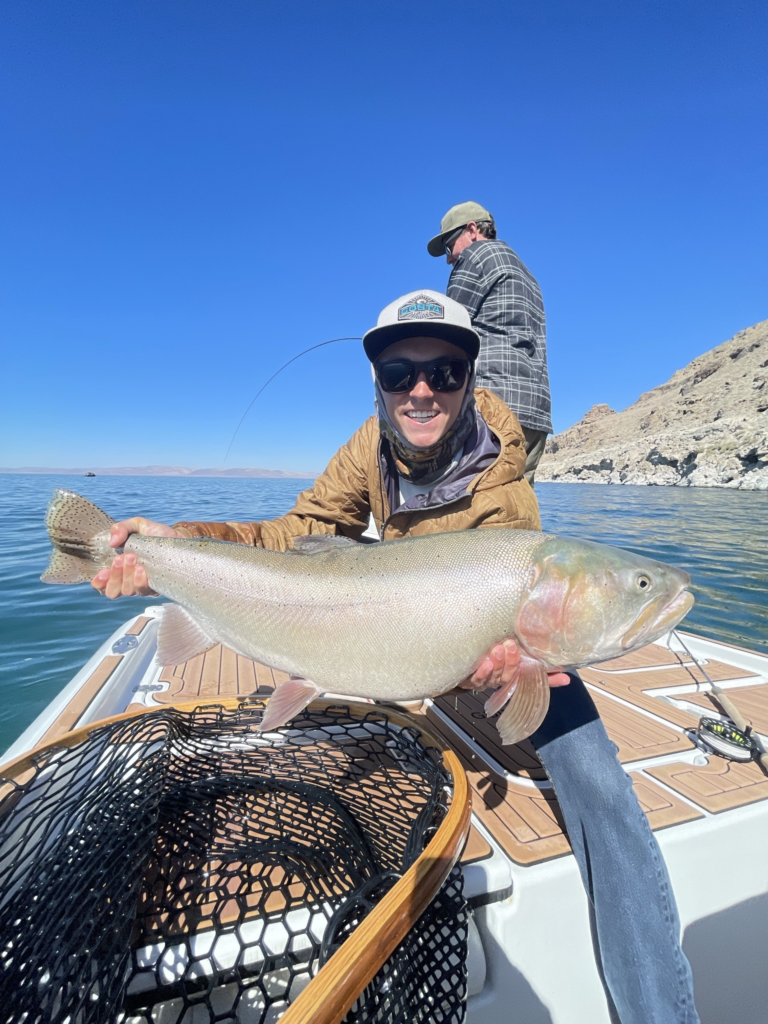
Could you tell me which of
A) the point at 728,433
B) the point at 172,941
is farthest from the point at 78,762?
the point at 728,433

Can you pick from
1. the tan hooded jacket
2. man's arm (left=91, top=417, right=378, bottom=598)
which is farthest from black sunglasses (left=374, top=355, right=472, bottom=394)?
man's arm (left=91, top=417, right=378, bottom=598)

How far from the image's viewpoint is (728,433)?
53.9 metres

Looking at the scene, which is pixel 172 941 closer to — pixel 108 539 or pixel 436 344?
pixel 108 539

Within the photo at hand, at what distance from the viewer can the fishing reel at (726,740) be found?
3.22 m

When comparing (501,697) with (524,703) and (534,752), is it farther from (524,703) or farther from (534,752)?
(534,752)

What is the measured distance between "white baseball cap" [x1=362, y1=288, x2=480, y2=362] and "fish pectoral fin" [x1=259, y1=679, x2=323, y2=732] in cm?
221

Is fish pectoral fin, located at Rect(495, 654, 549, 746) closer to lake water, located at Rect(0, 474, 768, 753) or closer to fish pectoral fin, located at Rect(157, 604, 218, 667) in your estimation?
fish pectoral fin, located at Rect(157, 604, 218, 667)

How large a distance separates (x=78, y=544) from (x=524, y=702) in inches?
110

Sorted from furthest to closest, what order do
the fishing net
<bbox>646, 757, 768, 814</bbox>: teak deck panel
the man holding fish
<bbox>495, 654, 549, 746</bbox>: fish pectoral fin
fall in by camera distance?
<bbox>646, 757, 768, 814</bbox>: teak deck panel < <bbox>495, 654, 549, 746</bbox>: fish pectoral fin < the man holding fish < the fishing net

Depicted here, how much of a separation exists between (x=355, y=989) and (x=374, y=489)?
283 cm

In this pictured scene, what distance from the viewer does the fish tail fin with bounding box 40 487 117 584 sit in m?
3.14

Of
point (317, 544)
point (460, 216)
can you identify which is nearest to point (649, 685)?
point (317, 544)

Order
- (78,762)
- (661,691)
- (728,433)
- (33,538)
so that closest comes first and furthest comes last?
(78,762) < (661,691) < (33,538) < (728,433)

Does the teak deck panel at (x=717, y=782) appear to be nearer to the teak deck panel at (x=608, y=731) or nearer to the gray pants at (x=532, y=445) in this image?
the teak deck panel at (x=608, y=731)
